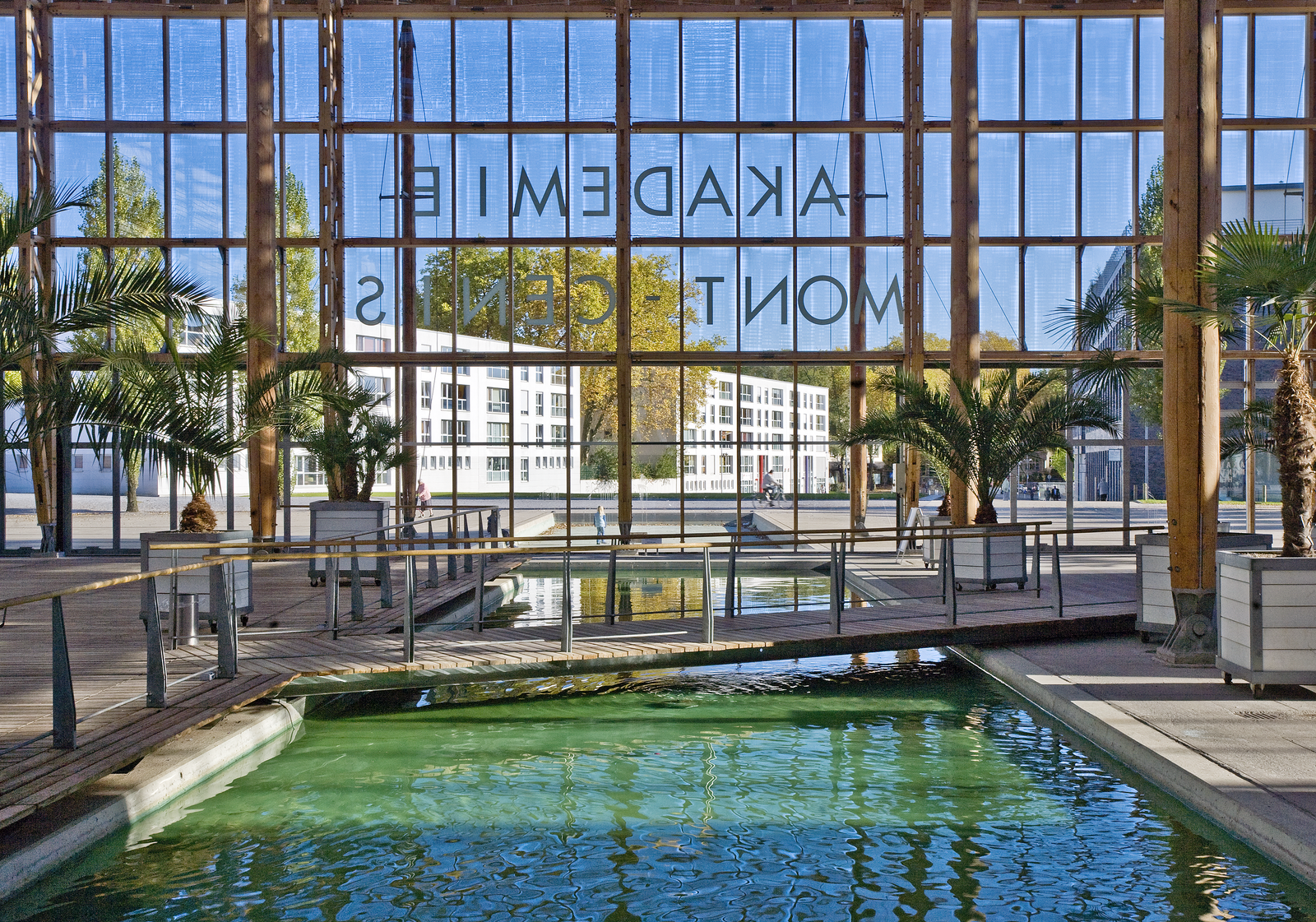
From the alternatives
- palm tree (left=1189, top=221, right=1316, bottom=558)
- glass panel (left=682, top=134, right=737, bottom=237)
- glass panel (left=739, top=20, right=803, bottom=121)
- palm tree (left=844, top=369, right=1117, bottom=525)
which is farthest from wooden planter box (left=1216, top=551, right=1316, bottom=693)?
glass panel (left=739, top=20, right=803, bottom=121)

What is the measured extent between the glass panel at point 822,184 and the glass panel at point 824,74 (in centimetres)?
48

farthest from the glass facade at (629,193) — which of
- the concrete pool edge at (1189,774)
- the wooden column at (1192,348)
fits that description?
the concrete pool edge at (1189,774)

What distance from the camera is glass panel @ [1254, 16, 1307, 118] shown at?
21156 mm

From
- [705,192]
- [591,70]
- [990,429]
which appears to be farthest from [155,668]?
[591,70]

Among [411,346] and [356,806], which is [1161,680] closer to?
[356,806]

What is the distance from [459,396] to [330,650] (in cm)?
1204

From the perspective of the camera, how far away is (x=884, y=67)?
68.7 ft

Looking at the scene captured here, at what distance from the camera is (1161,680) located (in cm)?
864

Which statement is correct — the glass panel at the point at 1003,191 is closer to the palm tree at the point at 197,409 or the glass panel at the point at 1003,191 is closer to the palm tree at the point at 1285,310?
the palm tree at the point at 1285,310

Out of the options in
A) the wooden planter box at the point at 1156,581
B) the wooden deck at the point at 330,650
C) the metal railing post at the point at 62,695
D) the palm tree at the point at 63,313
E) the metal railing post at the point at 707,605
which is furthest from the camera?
the wooden planter box at the point at 1156,581

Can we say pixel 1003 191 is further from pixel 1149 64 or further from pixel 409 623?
pixel 409 623

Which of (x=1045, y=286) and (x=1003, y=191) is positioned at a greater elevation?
(x=1003, y=191)

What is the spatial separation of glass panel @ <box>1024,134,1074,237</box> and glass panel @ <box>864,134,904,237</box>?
233 centimetres

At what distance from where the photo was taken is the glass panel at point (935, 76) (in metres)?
20.8
